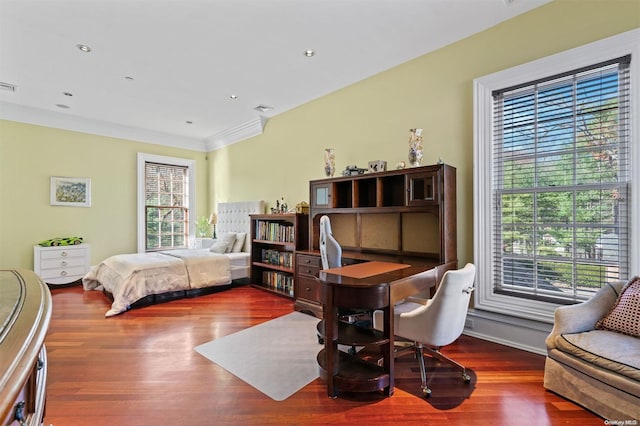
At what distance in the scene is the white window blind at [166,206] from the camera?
6133 millimetres

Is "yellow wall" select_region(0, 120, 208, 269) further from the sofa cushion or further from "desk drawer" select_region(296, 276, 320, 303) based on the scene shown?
the sofa cushion

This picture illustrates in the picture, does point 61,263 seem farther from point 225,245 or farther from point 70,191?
point 225,245

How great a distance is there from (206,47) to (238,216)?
3245 mm

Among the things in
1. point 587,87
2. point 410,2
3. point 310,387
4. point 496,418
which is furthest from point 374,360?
point 410,2

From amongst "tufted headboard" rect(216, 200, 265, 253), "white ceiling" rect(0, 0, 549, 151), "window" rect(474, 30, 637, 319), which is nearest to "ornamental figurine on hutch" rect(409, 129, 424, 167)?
"window" rect(474, 30, 637, 319)

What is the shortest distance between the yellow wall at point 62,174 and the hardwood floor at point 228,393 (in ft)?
9.28

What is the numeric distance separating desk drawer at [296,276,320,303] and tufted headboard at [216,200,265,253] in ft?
6.33

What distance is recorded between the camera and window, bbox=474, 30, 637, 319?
2238mm

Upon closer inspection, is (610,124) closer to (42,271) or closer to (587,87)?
(587,87)

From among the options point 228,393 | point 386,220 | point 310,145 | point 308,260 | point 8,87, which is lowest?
point 228,393

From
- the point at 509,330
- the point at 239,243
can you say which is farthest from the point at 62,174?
the point at 509,330

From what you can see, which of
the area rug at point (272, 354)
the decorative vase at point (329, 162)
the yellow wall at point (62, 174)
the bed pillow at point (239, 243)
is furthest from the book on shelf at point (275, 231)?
the yellow wall at point (62, 174)

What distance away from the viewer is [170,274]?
13.5 feet

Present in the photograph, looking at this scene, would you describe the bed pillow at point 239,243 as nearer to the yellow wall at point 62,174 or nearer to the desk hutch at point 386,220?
the desk hutch at point 386,220
